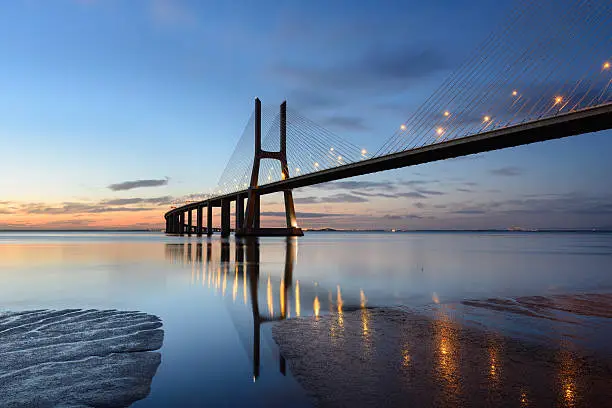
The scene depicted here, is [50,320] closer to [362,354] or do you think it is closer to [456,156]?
[362,354]

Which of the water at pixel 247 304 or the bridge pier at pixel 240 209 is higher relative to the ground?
the bridge pier at pixel 240 209

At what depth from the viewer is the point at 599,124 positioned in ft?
74.3

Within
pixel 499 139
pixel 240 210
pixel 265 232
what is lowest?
pixel 265 232

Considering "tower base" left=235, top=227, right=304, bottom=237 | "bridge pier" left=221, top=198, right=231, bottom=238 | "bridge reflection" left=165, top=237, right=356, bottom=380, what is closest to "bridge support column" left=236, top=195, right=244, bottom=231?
"tower base" left=235, top=227, right=304, bottom=237

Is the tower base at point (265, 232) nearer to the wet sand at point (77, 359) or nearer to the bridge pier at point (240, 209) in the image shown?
the bridge pier at point (240, 209)

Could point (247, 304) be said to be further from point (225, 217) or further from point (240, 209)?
point (225, 217)

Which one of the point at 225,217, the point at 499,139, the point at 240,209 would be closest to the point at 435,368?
the point at 499,139

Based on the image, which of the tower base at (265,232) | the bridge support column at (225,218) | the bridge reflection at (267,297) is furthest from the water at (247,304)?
the bridge support column at (225,218)

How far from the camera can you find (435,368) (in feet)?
15.9

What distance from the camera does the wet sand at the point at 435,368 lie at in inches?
156

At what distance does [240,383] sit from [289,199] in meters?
61.0

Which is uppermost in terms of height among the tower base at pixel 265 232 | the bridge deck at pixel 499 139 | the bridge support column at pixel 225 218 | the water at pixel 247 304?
the bridge deck at pixel 499 139

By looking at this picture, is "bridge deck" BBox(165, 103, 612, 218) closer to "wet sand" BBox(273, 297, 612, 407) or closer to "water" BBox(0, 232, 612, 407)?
"water" BBox(0, 232, 612, 407)

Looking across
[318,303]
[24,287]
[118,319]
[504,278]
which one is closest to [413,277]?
[504,278]
